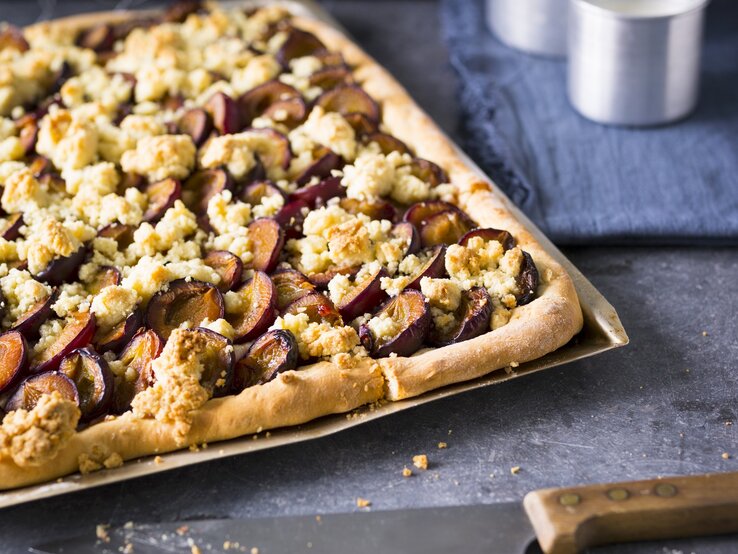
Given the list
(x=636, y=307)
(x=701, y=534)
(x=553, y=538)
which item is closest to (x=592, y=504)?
(x=553, y=538)

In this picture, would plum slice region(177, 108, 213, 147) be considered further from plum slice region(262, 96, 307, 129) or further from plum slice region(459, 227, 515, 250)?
plum slice region(459, 227, 515, 250)

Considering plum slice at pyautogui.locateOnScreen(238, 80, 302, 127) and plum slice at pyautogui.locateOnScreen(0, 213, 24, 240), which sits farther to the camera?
plum slice at pyautogui.locateOnScreen(238, 80, 302, 127)

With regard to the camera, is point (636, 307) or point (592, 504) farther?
point (636, 307)

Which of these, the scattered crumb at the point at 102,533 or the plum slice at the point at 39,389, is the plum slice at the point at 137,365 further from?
the scattered crumb at the point at 102,533

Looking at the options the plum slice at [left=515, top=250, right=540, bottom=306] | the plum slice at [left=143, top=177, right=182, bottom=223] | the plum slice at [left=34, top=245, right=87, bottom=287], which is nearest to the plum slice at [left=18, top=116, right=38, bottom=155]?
the plum slice at [left=143, top=177, right=182, bottom=223]

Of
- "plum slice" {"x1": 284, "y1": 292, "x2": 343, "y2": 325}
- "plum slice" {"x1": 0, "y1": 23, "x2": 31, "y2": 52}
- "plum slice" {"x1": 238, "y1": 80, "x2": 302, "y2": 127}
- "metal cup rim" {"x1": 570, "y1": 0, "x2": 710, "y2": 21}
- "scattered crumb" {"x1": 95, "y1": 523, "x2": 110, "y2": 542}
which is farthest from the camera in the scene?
"plum slice" {"x1": 0, "y1": 23, "x2": 31, "y2": 52}

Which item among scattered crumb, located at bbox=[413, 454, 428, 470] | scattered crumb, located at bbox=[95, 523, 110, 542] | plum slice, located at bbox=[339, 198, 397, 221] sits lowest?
scattered crumb, located at bbox=[413, 454, 428, 470]

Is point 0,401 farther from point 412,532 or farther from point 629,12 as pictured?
point 629,12
